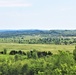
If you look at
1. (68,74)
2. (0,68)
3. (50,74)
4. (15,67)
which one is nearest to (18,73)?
(15,67)

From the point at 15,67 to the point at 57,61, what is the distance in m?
23.8

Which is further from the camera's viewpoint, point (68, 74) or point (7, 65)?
point (7, 65)

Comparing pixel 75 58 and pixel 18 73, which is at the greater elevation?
pixel 75 58

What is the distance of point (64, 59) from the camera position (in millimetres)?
82188

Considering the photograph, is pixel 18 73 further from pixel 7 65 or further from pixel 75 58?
pixel 75 58

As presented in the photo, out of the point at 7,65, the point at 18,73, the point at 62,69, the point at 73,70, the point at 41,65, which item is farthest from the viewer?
the point at 7,65

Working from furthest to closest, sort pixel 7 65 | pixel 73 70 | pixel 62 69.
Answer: pixel 7 65 → pixel 62 69 → pixel 73 70

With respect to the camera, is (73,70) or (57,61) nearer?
(73,70)

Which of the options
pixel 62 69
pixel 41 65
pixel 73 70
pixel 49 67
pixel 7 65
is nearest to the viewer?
pixel 73 70

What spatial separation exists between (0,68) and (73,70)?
1858 inches

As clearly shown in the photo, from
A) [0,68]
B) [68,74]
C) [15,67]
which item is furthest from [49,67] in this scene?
[0,68]

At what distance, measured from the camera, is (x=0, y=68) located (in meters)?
108

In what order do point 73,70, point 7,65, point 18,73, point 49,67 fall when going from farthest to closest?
point 7,65, point 18,73, point 49,67, point 73,70

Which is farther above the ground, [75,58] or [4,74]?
[75,58]
